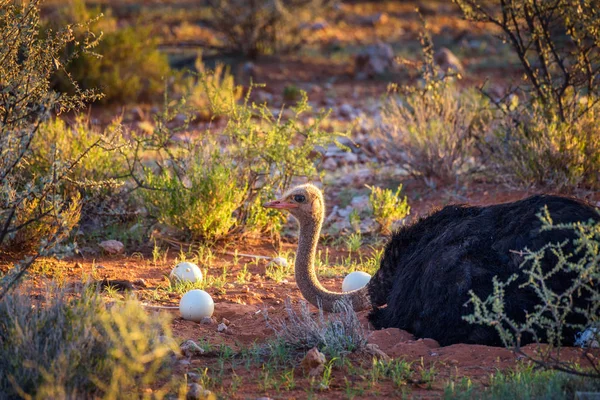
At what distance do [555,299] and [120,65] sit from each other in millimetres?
11010

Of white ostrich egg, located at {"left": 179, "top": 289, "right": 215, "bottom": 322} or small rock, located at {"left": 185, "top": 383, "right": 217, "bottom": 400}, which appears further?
white ostrich egg, located at {"left": 179, "top": 289, "right": 215, "bottom": 322}

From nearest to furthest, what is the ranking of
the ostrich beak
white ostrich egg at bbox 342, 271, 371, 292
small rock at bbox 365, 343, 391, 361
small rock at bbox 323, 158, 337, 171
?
small rock at bbox 365, 343, 391, 361 → the ostrich beak → white ostrich egg at bbox 342, 271, 371, 292 → small rock at bbox 323, 158, 337, 171

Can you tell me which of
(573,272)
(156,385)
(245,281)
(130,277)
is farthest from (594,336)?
(130,277)

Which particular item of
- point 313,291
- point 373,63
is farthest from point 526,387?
point 373,63

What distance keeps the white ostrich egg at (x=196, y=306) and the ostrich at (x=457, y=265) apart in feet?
2.36

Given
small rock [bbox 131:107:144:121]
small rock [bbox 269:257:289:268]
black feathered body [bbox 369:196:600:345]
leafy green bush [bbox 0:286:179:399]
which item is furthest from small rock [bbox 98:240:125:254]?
small rock [bbox 131:107:144:121]

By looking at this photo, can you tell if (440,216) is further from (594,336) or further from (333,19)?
(333,19)

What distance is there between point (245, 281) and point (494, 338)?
242 centimetres

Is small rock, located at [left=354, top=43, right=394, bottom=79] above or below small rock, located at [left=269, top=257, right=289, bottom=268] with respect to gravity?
above

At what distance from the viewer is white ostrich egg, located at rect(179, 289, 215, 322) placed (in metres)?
5.54

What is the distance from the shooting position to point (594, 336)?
431 centimetres

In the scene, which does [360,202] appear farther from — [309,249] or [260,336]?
[260,336]

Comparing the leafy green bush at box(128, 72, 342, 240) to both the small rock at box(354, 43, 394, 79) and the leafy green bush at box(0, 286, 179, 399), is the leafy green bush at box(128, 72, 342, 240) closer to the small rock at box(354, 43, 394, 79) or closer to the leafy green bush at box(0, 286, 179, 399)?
the leafy green bush at box(0, 286, 179, 399)

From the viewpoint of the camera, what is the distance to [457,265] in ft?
16.0
